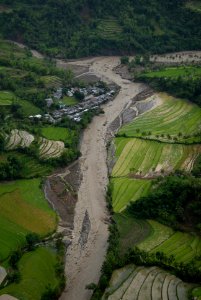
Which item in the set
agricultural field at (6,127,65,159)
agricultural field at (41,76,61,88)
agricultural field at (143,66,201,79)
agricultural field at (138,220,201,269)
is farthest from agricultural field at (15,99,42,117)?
agricultural field at (138,220,201,269)

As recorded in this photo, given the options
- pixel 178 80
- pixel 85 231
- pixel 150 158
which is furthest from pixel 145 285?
pixel 178 80

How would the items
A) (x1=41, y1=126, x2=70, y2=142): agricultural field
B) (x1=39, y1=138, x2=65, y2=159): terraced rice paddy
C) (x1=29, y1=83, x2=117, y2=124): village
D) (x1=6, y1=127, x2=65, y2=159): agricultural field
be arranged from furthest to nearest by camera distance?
(x1=29, y1=83, x2=117, y2=124): village < (x1=41, y1=126, x2=70, y2=142): agricultural field < (x1=6, y1=127, x2=65, y2=159): agricultural field < (x1=39, y1=138, x2=65, y2=159): terraced rice paddy

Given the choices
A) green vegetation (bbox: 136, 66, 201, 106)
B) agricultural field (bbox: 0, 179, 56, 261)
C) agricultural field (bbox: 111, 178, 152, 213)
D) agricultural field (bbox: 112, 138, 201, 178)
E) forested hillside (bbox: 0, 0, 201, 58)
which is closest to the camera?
agricultural field (bbox: 0, 179, 56, 261)

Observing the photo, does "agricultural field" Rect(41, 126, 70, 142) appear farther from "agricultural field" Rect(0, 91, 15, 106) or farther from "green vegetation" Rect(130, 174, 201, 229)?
"green vegetation" Rect(130, 174, 201, 229)

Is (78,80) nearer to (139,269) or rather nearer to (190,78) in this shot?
(190,78)

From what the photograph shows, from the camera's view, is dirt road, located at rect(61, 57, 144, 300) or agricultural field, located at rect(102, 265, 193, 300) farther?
dirt road, located at rect(61, 57, 144, 300)

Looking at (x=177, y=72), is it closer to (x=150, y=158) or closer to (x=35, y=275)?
(x=150, y=158)

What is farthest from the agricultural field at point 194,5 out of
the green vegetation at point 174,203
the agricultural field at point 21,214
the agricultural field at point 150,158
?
the agricultural field at point 21,214
